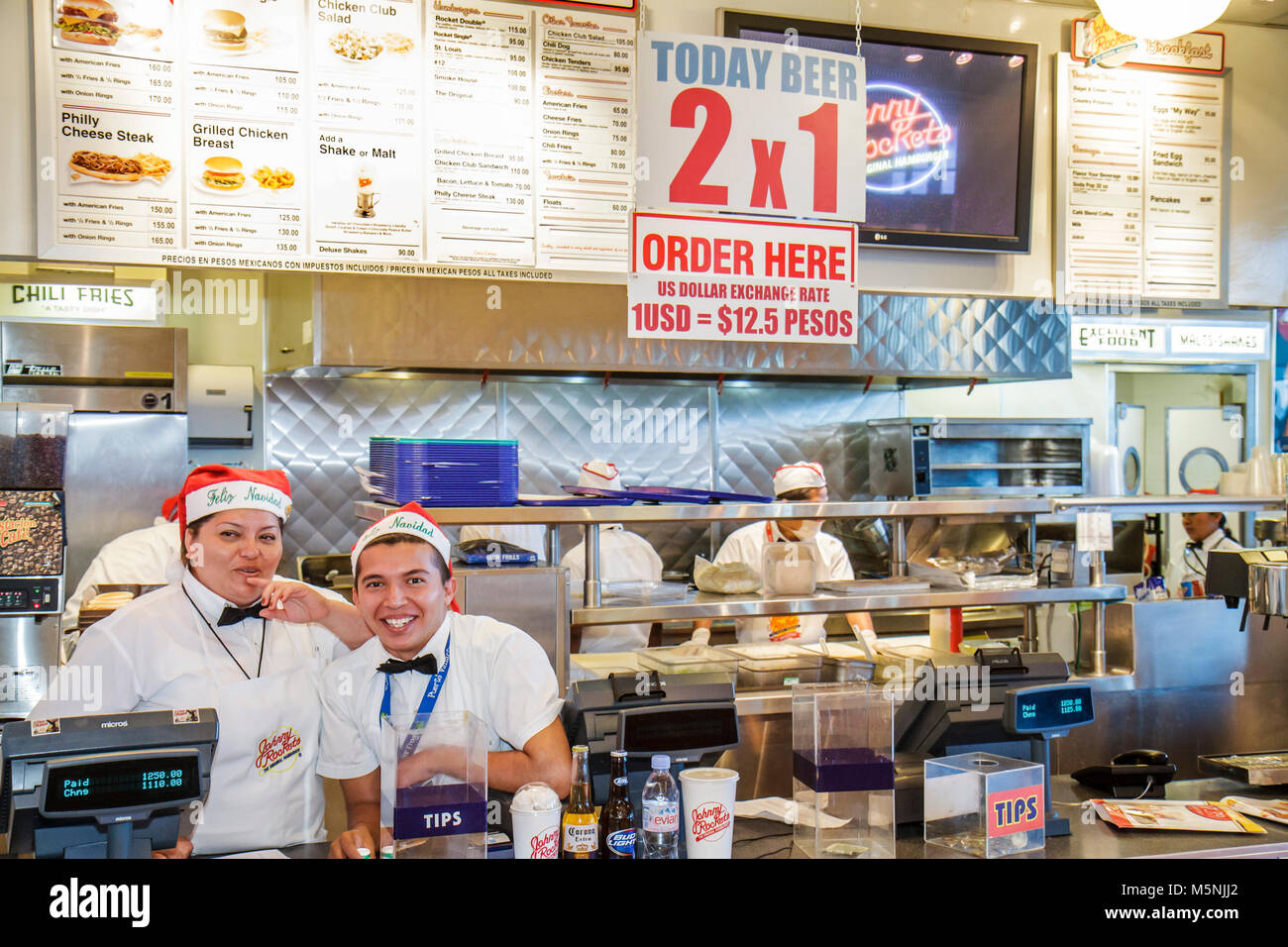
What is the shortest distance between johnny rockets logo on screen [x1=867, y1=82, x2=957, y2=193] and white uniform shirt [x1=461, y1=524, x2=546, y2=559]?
2423 mm

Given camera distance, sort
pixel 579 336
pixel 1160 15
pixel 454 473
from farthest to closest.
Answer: pixel 579 336
pixel 454 473
pixel 1160 15

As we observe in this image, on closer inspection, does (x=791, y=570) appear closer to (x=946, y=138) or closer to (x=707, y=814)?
(x=707, y=814)

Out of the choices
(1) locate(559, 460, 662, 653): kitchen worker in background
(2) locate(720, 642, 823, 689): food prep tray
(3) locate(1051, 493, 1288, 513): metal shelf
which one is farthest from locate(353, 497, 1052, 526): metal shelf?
(1) locate(559, 460, 662, 653): kitchen worker in background

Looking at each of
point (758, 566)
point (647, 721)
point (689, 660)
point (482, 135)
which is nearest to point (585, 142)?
point (482, 135)

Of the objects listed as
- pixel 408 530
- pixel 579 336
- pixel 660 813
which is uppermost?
pixel 579 336

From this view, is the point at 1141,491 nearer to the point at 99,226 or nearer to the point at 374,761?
the point at 374,761

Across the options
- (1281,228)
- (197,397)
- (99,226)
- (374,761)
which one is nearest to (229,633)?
(374,761)

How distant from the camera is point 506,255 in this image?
323 centimetres

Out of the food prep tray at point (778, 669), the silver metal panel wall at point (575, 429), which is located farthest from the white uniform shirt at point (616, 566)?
the food prep tray at point (778, 669)

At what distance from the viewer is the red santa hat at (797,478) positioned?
5301 millimetres

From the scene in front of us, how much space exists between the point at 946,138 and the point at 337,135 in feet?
6.55

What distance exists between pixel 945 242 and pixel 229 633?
102 inches

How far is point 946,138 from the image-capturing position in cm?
359

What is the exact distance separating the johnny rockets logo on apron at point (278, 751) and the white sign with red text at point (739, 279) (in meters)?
1.50
